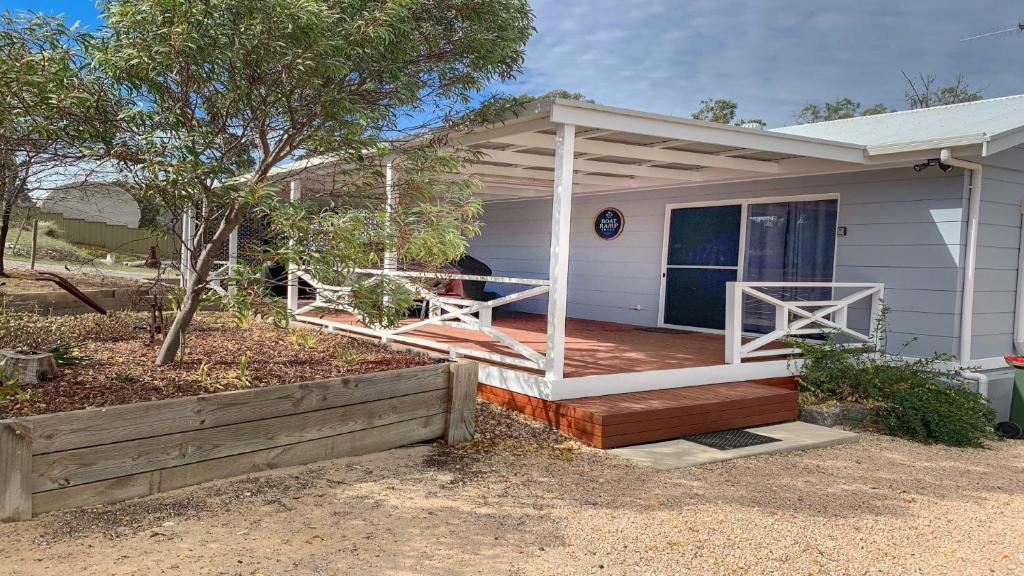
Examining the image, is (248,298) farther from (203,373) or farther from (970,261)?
(970,261)

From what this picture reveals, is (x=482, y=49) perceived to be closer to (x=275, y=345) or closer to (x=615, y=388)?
(x=615, y=388)

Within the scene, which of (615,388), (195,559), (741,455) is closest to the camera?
(195,559)

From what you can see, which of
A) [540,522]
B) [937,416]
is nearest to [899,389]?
[937,416]

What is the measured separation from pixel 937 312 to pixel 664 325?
134 inches

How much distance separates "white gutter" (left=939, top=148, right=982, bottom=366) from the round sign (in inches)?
171

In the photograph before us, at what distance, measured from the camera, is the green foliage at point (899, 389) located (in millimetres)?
5922

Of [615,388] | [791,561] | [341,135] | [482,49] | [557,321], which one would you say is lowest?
[791,561]

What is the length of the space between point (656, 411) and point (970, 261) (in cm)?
378

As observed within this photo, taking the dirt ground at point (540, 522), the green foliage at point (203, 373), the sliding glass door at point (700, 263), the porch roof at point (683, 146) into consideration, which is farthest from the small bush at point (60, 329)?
the sliding glass door at point (700, 263)

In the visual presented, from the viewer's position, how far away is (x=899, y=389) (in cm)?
636

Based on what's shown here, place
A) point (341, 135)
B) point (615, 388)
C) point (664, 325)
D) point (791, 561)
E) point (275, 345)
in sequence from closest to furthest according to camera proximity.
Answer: point (791, 561) → point (341, 135) → point (615, 388) → point (275, 345) → point (664, 325)

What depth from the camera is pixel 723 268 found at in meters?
8.88

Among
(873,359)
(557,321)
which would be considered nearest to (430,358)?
(557,321)

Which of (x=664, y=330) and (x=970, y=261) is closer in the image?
(x=970, y=261)
